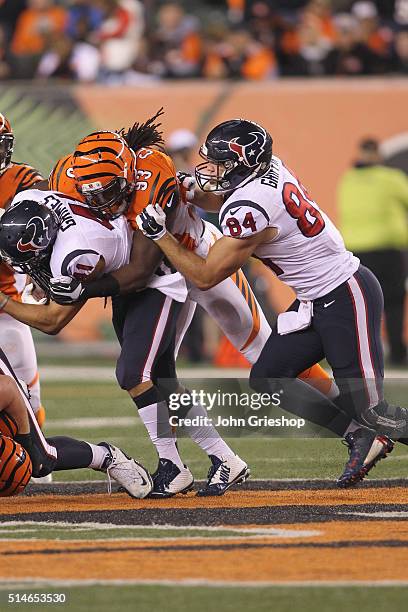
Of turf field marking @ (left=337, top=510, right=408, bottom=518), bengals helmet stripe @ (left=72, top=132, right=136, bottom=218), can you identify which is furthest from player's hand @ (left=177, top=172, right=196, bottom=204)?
turf field marking @ (left=337, top=510, right=408, bottom=518)

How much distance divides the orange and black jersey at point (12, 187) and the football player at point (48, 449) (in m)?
0.74

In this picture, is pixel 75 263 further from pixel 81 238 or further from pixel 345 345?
pixel 345 345

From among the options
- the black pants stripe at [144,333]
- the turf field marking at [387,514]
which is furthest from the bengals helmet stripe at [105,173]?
the turf field marking at [387,514]

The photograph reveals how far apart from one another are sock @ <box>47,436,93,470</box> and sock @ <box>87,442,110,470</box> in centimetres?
1

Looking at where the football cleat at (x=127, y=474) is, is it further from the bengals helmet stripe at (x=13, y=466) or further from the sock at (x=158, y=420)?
the bengals helmet stripe at (x=13, y=466)

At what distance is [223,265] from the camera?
6.05m

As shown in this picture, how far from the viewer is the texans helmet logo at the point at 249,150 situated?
6.16 meters

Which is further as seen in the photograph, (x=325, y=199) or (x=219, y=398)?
(x=325, y=199)

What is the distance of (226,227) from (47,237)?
0.77m

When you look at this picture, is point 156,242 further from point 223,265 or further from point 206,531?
point 206,531

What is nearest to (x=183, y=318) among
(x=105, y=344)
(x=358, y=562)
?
(x=358, y=562)

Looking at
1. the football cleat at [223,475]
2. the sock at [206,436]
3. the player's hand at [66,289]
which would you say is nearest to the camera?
the player's hand at [66,289]

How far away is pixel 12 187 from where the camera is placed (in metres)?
6.83

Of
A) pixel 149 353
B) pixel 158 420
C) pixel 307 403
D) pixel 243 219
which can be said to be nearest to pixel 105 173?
pixel 243 219
